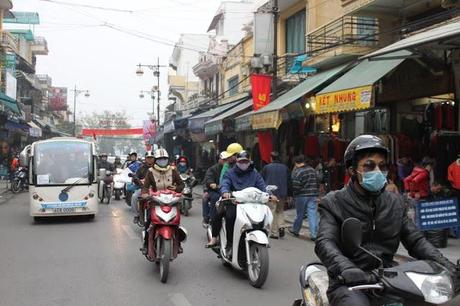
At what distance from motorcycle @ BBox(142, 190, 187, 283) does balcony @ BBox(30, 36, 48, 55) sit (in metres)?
56.3

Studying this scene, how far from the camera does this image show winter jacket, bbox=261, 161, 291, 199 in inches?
472

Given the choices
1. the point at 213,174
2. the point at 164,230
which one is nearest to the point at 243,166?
the point at 164,230

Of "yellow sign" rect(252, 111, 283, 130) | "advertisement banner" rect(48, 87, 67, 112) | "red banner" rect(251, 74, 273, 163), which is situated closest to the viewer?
"yellow sign" rect(252, 111, 283, 130)

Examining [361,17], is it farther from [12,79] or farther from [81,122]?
[81,122]

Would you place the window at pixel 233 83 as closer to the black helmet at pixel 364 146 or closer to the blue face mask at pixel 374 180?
the black helmet at pixel 364 146

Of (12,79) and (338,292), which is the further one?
(12,79)

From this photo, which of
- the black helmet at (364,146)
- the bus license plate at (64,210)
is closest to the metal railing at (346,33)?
the bus license plate at (64,210)

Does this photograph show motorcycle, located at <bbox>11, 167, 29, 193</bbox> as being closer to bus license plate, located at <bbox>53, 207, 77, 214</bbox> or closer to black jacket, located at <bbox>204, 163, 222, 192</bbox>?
bus license plate, located at <bbox>53, 207, 77, 214</bbox>

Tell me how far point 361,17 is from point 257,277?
1087cm

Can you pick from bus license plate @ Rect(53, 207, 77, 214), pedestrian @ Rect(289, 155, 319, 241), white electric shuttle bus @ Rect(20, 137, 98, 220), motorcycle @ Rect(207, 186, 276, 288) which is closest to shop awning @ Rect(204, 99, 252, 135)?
white electric shuttle bus @ Rect(20, 137, 98, 220)

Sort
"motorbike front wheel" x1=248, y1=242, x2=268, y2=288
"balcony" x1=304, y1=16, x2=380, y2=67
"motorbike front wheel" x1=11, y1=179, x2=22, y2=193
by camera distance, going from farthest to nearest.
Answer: "motorbike front wheel" x1=11, y1=179, x2=22, y2=193 → "balcony" x1=304, y1=16, x2=380, y2=67 → "motorbike front wheel" x1=248, y1=242, x2=268, y2=288

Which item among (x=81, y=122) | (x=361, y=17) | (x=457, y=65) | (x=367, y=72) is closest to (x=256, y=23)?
(x=361, y=17)

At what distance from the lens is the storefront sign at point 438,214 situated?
969 cm

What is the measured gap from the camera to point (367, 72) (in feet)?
41.8
